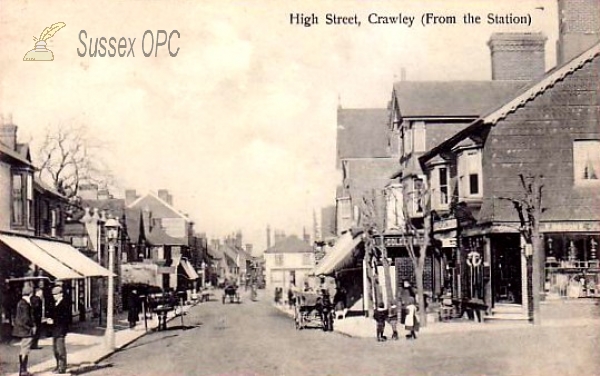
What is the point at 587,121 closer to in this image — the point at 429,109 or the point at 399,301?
the point at 429,109

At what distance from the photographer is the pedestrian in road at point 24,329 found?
36.1 ft

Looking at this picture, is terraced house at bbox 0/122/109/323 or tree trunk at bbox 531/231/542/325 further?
tree trunk at bbox 531/231/542/325

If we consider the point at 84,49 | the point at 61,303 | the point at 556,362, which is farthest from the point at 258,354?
the point at 84,49

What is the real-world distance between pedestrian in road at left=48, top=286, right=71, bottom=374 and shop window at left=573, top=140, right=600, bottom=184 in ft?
25.7

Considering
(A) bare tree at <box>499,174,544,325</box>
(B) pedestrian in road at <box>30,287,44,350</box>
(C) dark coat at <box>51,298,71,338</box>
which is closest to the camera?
(C) dark coat at <box>51,298,71,338</box>

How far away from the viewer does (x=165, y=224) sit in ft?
52.3

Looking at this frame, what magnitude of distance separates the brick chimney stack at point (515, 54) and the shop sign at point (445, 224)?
9.38ft

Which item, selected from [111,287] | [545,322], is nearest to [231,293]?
[111,287]

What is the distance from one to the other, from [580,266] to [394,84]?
4.12 m

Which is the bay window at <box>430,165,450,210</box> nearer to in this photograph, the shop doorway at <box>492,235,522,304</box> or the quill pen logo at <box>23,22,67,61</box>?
the shop doorway at <box>492,235,522,304</box>

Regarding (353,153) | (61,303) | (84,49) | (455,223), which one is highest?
(84,49)

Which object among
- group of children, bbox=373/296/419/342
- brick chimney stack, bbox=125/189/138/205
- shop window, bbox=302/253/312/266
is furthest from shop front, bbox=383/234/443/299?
brick chimney stack, bbox=125/189/138/205

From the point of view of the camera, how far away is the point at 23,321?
11.2 metres

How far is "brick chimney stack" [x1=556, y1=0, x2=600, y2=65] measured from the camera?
12648mm
